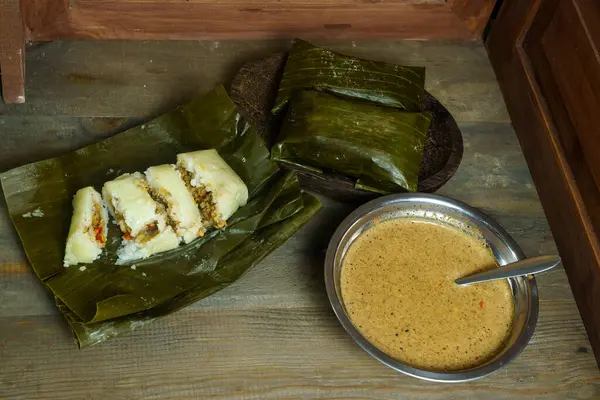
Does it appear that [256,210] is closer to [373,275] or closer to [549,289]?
[373,275]

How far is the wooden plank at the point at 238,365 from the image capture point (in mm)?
1570

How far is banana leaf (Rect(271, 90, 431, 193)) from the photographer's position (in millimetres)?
1903

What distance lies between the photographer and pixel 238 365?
1652 mm

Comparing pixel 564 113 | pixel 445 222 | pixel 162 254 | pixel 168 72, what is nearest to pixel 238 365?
pixel 162 254

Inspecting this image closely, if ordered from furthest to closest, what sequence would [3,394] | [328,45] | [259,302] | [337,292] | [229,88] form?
[328,45] → [229,88] → [259,302] → [337,292] → [3,394]

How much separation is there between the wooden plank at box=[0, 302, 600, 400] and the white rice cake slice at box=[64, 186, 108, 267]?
0.17 metres

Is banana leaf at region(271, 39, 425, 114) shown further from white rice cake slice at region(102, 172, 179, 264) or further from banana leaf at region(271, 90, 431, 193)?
white rice cake slice at region(102, 172, 179, 264)

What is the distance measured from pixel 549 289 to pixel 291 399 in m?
0.87

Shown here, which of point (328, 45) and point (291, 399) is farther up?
point (328, 45)

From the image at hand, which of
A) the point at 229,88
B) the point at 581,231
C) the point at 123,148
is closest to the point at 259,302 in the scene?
the point at 123,148

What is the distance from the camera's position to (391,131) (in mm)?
1959

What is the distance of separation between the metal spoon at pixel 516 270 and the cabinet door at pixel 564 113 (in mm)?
251

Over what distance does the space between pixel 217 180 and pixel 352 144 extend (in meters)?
0.41

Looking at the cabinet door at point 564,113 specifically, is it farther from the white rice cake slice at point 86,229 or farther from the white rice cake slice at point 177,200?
the white rice cake slice at point 86,229
